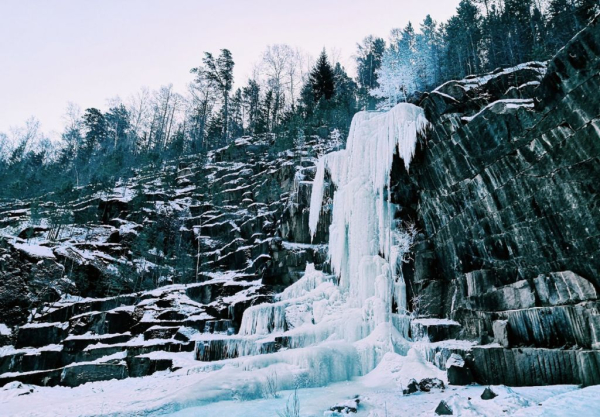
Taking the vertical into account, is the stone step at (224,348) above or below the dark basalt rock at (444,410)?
above

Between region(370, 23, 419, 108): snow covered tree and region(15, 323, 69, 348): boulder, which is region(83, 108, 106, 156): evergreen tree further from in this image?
region(370, 23, 419, 108): snow covered tree

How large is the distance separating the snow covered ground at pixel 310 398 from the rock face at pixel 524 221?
61.2 inches

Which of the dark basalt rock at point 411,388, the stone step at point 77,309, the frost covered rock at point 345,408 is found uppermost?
the stone step at point 77,309

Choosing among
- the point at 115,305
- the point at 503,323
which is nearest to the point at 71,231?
the point at 115,305

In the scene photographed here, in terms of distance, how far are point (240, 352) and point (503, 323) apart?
9.87 meters

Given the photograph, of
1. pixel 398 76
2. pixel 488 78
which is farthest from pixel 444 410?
pixel 398 76

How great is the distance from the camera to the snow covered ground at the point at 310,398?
5210mm

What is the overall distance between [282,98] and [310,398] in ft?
156

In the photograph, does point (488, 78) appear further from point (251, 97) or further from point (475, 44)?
point (251, 97)

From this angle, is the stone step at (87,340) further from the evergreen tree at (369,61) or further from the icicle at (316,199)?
the evergreen tree at (369,61)

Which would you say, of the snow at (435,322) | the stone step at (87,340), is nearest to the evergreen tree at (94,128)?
the stone step at (87,340)

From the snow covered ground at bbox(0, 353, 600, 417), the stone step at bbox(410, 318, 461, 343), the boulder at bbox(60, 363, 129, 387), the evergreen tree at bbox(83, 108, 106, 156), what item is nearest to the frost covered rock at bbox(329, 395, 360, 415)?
the snow covered ground at bbox(0, 353, 600, 417)

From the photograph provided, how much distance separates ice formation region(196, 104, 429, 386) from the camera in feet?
37.5

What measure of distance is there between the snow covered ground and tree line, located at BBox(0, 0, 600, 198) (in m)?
22.5
